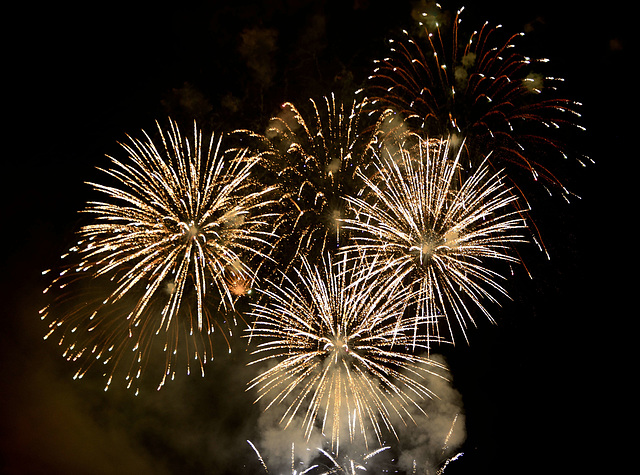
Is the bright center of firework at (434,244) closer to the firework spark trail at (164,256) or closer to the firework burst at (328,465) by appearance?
the firework spark trail at (164,256)

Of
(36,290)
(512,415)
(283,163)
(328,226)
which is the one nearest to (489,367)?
(512,415)

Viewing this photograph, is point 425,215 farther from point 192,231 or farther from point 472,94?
point 192,231

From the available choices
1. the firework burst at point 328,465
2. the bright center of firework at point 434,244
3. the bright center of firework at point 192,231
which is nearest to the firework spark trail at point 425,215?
the bright center of firework at point 434,244

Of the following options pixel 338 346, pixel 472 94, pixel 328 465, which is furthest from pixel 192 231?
pixel 328 465

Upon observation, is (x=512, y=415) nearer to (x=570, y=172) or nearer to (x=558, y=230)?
(x=558, y=230)

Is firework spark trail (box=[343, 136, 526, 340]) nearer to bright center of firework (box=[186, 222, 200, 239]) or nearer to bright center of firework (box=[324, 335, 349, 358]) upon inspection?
bright center of firework (box=[324, 335, 349, 358])

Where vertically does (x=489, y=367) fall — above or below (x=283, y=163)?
below
